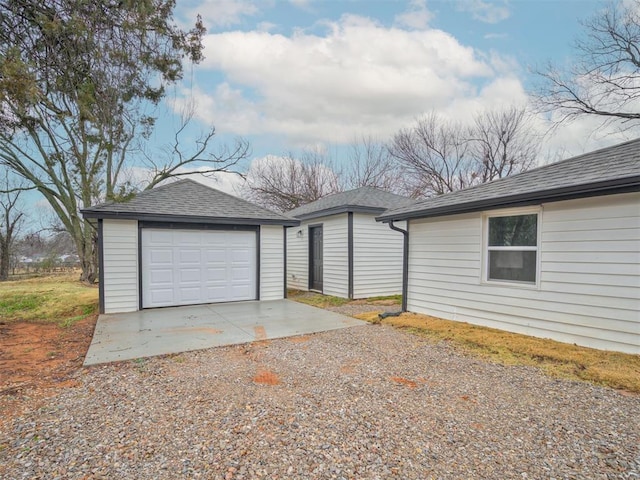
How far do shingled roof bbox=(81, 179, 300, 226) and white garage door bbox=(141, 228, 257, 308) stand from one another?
0.40 m

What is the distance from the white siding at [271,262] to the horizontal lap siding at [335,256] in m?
1.57

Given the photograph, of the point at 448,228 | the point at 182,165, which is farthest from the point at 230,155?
the point at 448,228

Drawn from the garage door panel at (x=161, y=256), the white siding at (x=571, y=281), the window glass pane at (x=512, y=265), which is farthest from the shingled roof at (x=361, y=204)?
the garage door panel at (x=161, y=256)

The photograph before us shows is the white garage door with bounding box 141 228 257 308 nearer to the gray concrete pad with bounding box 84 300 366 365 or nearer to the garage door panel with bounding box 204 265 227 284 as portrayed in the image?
the garage door panel with bounding box 204 265 227 284

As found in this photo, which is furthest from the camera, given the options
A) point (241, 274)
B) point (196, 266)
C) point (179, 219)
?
point (241, 274)

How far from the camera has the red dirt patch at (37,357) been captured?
3.36m

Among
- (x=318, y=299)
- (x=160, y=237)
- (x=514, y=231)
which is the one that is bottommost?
(x=318, y=299)

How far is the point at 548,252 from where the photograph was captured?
16.1ft

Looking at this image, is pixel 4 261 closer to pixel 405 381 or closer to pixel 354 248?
pixel 354 248

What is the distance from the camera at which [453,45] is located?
Result: 11.4 metres

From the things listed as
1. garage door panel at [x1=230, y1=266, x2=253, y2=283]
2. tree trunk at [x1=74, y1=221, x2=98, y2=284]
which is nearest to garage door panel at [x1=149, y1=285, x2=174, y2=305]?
garage door panel at [x1=230, y1=266, x2=253, y2=283]

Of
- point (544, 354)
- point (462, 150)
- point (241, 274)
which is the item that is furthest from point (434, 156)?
point (544, 354)

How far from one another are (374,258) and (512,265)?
455 centimetres

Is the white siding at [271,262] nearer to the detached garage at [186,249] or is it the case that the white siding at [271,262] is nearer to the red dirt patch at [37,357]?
the detached garage at [186,249]
